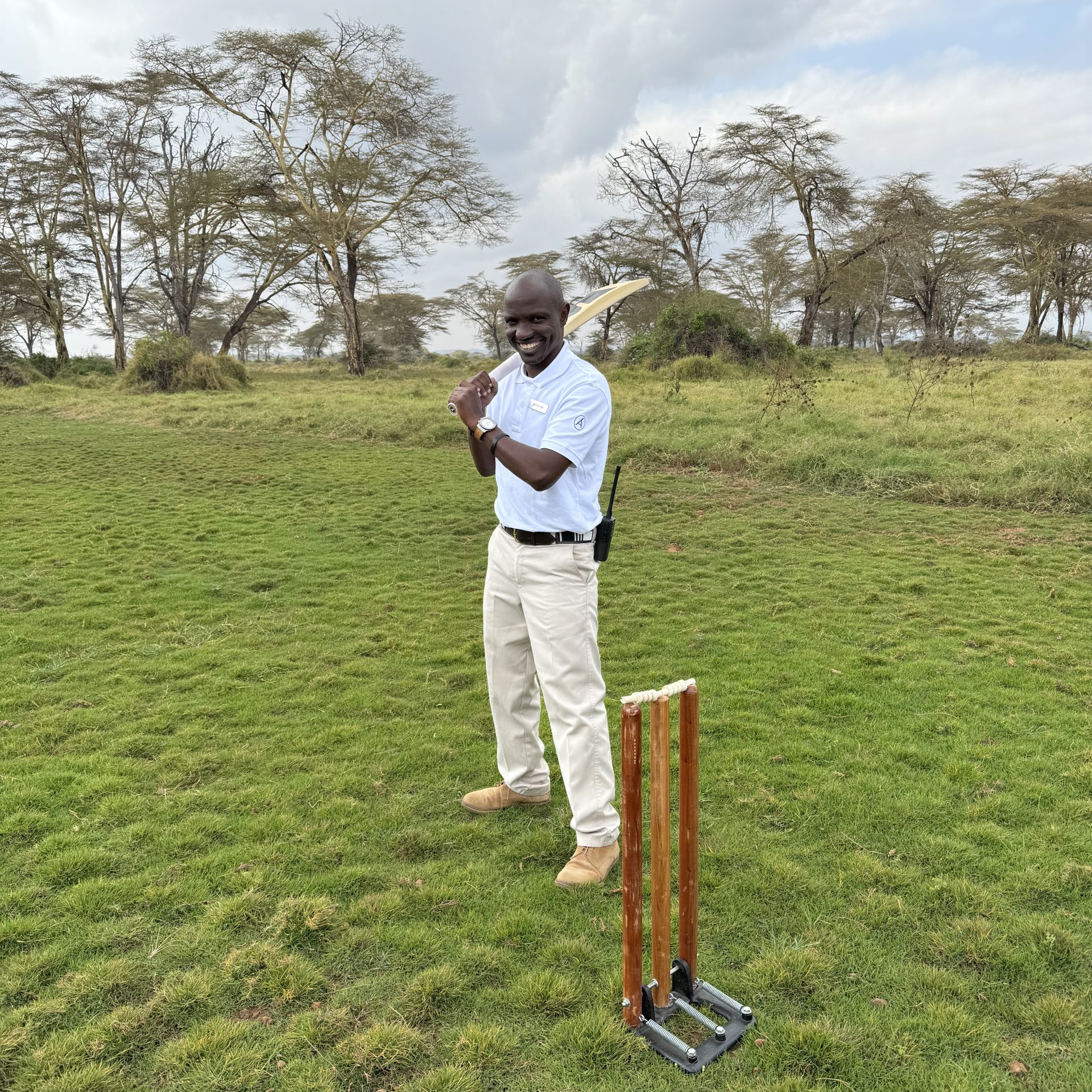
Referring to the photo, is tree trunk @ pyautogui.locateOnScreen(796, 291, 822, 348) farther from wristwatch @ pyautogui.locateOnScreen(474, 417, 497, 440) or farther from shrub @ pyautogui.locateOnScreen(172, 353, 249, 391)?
wristwatch @ pyautogui.locateOnScreen(474, 417, 497, 440)

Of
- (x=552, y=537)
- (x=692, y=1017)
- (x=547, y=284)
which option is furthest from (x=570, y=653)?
(x=547, y=284)

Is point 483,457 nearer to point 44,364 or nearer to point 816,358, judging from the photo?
point 816,358

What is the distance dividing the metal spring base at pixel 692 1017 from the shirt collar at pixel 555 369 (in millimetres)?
1833

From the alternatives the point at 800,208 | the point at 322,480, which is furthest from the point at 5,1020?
the point at 800,208

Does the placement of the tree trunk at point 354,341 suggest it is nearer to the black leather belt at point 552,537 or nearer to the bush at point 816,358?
the bush at point 816,358

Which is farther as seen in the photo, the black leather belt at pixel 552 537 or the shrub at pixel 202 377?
the shrub at pixel 202 377

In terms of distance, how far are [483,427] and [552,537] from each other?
45cm

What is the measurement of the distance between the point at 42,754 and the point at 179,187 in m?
32.3

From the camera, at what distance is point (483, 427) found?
2.57 metres

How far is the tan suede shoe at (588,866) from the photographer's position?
284 cm

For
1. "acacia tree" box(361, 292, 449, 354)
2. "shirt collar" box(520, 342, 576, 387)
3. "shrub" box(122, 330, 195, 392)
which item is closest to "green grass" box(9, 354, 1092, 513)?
"shrub" box(122, 330, 195, 392)

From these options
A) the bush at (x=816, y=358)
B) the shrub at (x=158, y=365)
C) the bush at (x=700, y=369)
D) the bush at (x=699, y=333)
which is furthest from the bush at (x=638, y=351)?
the shrub at (x=158, y=365)

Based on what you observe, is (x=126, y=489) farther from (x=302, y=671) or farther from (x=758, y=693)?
(x=758, y=693)

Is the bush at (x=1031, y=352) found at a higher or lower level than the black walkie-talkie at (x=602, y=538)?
higher
